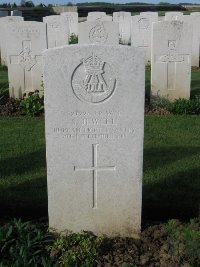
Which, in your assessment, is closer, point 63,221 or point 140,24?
point 63,221

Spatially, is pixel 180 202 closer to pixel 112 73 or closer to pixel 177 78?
pixel 112 73

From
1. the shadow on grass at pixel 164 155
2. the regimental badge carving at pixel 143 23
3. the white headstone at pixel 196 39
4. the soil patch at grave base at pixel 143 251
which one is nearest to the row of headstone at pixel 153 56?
the shadow on grass at pixel 164 155

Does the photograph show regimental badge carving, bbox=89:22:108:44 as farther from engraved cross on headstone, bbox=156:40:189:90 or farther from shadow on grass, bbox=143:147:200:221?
shadow on grass, bbox=143:147:200:221

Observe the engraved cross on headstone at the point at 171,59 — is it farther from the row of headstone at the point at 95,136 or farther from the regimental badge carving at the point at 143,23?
the regimental badge carving at the point at 143,23

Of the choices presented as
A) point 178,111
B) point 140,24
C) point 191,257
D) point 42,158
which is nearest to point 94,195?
point 191,257

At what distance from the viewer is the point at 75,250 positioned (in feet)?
13.1

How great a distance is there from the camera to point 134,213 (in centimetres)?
440

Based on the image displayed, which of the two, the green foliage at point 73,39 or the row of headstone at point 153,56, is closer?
the row of headstone at point 153,56

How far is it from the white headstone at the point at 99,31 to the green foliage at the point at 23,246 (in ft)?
24.2

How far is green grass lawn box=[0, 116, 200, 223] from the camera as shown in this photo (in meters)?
5.02

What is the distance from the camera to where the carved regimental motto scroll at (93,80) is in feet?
13.0

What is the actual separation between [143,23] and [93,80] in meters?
11.7

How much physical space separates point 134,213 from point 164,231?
33 cm

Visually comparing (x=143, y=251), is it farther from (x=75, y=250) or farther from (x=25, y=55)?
(x=25, y=55)
